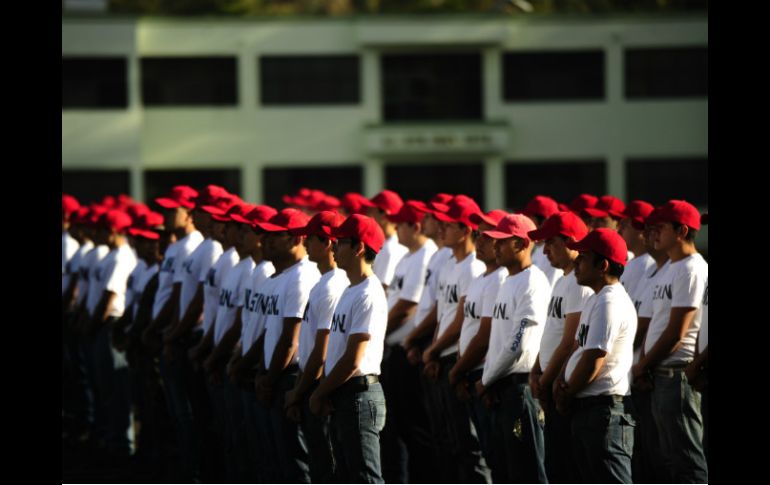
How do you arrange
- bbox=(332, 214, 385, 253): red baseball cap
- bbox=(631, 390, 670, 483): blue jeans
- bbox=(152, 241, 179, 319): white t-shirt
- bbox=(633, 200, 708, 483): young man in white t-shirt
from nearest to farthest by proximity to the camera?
1. bbox=(332, 214, 385, 253): red baseball cap
2. bbox=(633, 200, 708, 483): young man in white t-shirt
3. bbox=(631, 390, 670, 483): blue jeans
4. bbox=(152, 241, 179, 319): white t-shirt

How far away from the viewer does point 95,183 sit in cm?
4041

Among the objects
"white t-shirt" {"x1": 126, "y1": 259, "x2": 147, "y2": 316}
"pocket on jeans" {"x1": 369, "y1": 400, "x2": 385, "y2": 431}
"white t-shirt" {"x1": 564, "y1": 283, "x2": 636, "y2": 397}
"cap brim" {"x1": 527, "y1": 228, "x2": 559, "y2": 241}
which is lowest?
"pocket on jeans" {"x1": 369, "y1": 400, "x2": 385, "y2": 431}

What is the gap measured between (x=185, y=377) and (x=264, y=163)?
30453 mm

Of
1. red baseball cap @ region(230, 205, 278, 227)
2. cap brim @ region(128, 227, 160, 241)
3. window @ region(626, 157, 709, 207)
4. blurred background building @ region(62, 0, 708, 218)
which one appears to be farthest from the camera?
window @ region(626, 157, 709, 207)

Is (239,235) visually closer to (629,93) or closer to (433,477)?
(433,477)

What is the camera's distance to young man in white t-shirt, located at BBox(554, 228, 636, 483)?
761cm

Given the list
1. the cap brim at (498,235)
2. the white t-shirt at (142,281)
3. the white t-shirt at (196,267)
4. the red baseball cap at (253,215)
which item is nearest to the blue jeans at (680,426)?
the cap brim at (498,235)

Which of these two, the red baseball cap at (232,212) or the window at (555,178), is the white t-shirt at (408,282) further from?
the window at (555,178)

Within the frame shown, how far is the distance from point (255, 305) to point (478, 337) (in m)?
1.52

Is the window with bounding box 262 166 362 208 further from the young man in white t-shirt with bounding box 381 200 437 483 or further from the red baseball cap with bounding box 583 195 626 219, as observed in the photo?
the red baseball cap with bounding box 583 195 626 219

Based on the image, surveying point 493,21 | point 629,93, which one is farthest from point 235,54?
point 629,93

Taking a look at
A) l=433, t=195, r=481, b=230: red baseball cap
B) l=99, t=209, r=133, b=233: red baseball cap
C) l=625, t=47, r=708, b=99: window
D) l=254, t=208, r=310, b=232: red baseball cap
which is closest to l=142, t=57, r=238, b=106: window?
l=625, t=47, r=708, b=99: window

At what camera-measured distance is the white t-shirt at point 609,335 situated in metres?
7.61

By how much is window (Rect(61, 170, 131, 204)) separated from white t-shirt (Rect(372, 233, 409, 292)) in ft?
95.3
